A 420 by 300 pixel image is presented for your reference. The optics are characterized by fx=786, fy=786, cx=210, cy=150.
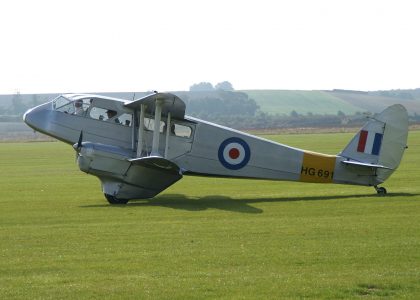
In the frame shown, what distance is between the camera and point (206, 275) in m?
10.7

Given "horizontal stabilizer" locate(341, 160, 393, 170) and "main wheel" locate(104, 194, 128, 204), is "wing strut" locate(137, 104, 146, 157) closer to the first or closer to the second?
"main wheel" locate(104, 194, 128, 204)

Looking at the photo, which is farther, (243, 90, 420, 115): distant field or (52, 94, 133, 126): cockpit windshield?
(243, 90, 420, 115): distant field

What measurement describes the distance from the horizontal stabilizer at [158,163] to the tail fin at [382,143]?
15.8 feet

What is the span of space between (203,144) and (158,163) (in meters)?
2.07

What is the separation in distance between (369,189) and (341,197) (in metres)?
2.69

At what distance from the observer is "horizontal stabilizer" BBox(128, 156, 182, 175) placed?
1972 cm

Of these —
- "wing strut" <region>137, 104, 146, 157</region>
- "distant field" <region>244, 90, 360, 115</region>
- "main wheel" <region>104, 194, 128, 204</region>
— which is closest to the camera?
"main wheel" <region>104, 194, 128, 204</region>

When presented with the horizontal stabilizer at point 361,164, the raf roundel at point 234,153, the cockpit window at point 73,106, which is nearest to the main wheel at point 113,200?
the cockpit window at point 73,106

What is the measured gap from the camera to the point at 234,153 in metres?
21.7

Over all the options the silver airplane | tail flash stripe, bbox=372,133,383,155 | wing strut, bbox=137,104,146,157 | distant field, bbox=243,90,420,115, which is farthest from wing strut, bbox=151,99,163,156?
distant field, bbox=243,90,420,115

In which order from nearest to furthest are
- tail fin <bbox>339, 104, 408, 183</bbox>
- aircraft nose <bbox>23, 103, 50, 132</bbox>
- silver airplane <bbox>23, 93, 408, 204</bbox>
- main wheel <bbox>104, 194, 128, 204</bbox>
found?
main wheel <bbox>104, 194, 128, 204</bbox> < silver airplane <bbox>23, 93, 408, 204</bbox> < tail fin <bbox>339, 104, 408, 183</bbox> < aircraft nose <bbox>23, 103, 50, 132</bbox>

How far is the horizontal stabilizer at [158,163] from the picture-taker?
64.7 feet

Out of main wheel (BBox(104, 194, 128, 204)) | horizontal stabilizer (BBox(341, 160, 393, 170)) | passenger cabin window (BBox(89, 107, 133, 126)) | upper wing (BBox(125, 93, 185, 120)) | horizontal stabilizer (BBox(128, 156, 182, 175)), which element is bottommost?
main wheel (BBox(104, 194, 128, 204))

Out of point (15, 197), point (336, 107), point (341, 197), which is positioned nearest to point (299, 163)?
point (341, 197)
